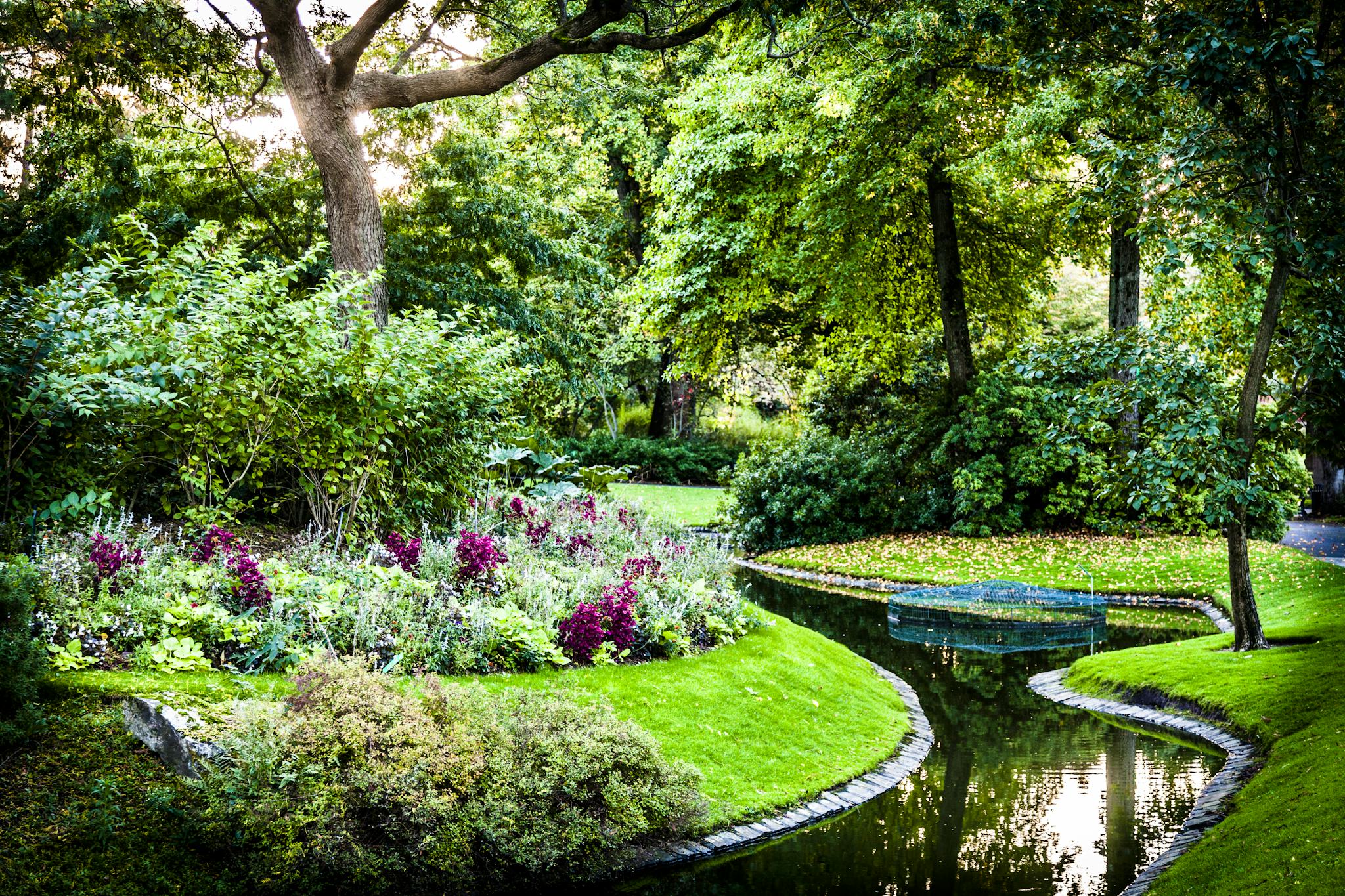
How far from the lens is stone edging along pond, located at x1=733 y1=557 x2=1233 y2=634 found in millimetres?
13031

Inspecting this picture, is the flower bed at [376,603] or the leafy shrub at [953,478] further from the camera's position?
the leafy shrub at [953,478]

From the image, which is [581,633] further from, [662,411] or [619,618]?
[662,411]

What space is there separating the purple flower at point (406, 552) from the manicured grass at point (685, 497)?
14.4 meters

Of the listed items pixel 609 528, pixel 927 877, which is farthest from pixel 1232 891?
pixel 609 528

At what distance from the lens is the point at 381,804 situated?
434 cm

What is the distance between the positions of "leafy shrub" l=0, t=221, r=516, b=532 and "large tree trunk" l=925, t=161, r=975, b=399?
12735mm

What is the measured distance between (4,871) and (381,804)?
56.2 inches

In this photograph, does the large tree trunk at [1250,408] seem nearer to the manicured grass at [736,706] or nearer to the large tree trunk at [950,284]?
the manicured grass at [736,706]

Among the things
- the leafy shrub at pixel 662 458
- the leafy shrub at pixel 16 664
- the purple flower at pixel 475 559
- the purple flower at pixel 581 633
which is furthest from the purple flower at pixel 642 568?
the leafy shrub at pixel 662 458

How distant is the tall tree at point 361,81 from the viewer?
10602 millimetres

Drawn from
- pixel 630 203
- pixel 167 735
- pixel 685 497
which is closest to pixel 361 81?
pixel 167 735

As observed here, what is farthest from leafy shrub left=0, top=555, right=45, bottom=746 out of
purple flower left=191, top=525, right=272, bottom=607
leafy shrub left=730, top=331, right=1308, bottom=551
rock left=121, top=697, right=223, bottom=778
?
leafy shrub left=730, top=331, right=1308, bottom=551

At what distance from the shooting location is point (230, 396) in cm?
694

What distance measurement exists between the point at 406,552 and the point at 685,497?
19521 millimetres
